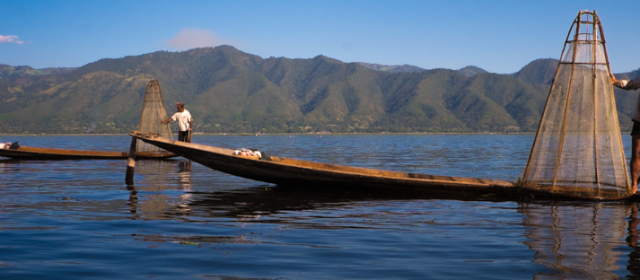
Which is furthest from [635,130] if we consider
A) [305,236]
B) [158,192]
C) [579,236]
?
[158,192]

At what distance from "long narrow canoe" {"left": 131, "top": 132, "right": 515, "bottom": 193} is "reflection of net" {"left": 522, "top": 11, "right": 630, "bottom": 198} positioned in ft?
3.25

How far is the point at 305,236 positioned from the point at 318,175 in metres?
4.95

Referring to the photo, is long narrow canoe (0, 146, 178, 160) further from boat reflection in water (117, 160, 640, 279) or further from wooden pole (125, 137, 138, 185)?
wooden pole (125, 137, 138, 185)

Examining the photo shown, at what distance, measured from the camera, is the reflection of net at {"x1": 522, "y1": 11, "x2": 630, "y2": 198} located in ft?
37.4

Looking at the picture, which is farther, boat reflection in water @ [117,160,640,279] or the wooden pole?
the wooden pole

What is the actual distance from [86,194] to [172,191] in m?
2.02

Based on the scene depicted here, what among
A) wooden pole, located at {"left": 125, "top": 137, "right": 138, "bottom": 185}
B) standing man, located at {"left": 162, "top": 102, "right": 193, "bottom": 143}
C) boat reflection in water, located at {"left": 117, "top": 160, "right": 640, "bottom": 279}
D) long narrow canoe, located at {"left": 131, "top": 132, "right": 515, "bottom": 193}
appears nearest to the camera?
boat reflection in water, located at {"left": 117, "top": 160, "right": 640, "bottom": 279}

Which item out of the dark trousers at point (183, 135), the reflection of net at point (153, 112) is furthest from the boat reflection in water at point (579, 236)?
the reflection of net at point (153, 112)

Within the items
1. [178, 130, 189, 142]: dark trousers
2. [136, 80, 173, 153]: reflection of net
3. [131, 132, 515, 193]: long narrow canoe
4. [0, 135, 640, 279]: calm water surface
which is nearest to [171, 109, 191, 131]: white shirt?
[178, 130, 189, 142]: dark trousers

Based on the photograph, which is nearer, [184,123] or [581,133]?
[581,133]

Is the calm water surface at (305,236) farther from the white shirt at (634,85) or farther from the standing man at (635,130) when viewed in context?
the white shirt at (634,85)

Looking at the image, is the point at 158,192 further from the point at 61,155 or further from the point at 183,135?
the point at 61,155

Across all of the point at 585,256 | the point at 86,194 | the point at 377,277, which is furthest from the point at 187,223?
the point at 585,256

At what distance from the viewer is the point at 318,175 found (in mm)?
12938
